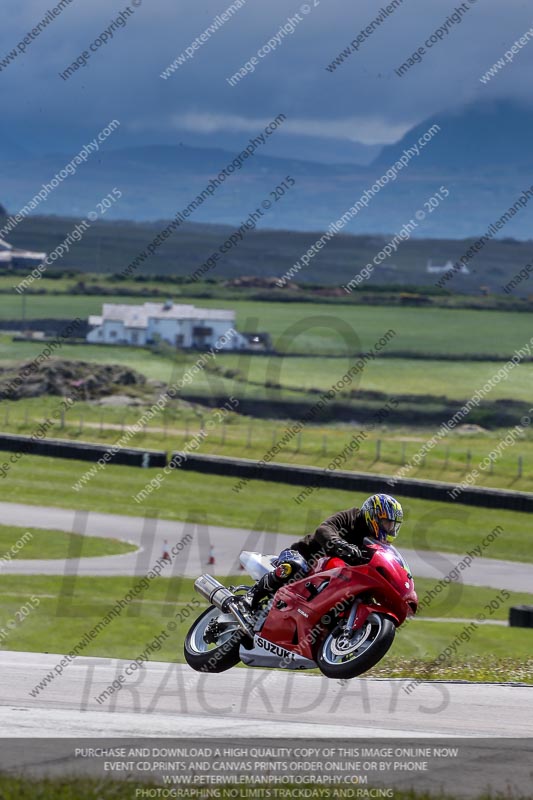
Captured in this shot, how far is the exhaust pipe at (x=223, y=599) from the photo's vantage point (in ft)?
42.6

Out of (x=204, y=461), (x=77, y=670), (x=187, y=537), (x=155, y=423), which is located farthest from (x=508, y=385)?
(x=77, y=670)

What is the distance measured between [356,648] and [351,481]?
3484 cm

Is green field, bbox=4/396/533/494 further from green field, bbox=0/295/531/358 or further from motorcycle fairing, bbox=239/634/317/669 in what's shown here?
green field, bbox=0/295/531/358

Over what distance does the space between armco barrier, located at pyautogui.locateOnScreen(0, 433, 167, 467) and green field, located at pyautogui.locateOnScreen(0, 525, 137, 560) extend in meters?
12.8

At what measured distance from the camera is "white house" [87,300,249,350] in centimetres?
10325

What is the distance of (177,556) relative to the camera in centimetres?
3450

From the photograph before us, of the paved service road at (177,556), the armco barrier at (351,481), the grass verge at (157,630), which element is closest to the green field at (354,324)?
the armco barrier at (351,481)

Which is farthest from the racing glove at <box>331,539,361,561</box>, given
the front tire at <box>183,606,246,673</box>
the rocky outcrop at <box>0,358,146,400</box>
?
the rocky outcrop at <box>0,358,146,400</box>

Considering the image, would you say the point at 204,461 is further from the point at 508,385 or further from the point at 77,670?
the point at 508,385

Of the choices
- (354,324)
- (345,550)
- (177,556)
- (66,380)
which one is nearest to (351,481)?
(177,556)

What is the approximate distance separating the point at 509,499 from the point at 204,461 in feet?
40.5

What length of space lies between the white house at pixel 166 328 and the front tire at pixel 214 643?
8826cm

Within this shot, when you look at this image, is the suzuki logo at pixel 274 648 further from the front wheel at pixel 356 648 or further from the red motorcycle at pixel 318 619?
the front wheel at pixel 356 648

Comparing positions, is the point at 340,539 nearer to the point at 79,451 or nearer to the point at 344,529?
the point at 344,529
